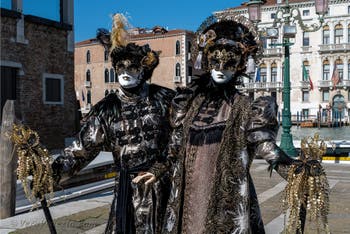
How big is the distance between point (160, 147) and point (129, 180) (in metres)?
0.31

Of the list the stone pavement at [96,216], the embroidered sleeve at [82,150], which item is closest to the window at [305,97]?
the stone pavement at [96,216]

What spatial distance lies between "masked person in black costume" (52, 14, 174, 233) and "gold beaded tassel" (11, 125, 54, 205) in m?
0.11

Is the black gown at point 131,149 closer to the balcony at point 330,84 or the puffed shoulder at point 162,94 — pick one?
the puffed shoulder at point 162,94

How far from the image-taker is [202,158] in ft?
9.04

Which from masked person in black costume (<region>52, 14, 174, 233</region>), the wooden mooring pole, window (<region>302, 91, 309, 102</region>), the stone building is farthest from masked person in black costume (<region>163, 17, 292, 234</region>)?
window (<region>302, 91, 309, 102</region>)

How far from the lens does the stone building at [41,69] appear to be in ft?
43.1

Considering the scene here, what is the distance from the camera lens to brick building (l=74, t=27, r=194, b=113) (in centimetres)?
4847

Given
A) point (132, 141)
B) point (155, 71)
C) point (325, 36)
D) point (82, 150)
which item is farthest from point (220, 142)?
point (325, 36)

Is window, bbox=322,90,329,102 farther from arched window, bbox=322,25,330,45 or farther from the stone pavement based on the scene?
the stone pavement

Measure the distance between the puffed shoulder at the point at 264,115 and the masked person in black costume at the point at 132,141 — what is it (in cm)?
70

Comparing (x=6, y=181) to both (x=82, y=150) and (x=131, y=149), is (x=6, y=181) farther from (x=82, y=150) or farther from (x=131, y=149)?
(x=131, y=149)

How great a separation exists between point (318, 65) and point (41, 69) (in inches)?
1729

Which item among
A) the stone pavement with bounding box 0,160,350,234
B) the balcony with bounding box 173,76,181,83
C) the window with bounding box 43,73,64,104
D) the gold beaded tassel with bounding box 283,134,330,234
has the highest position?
the balcony with bounding box 173,76,181,83

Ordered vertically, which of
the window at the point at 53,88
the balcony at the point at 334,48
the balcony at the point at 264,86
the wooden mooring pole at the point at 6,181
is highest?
the balcony at the point at 334,48
